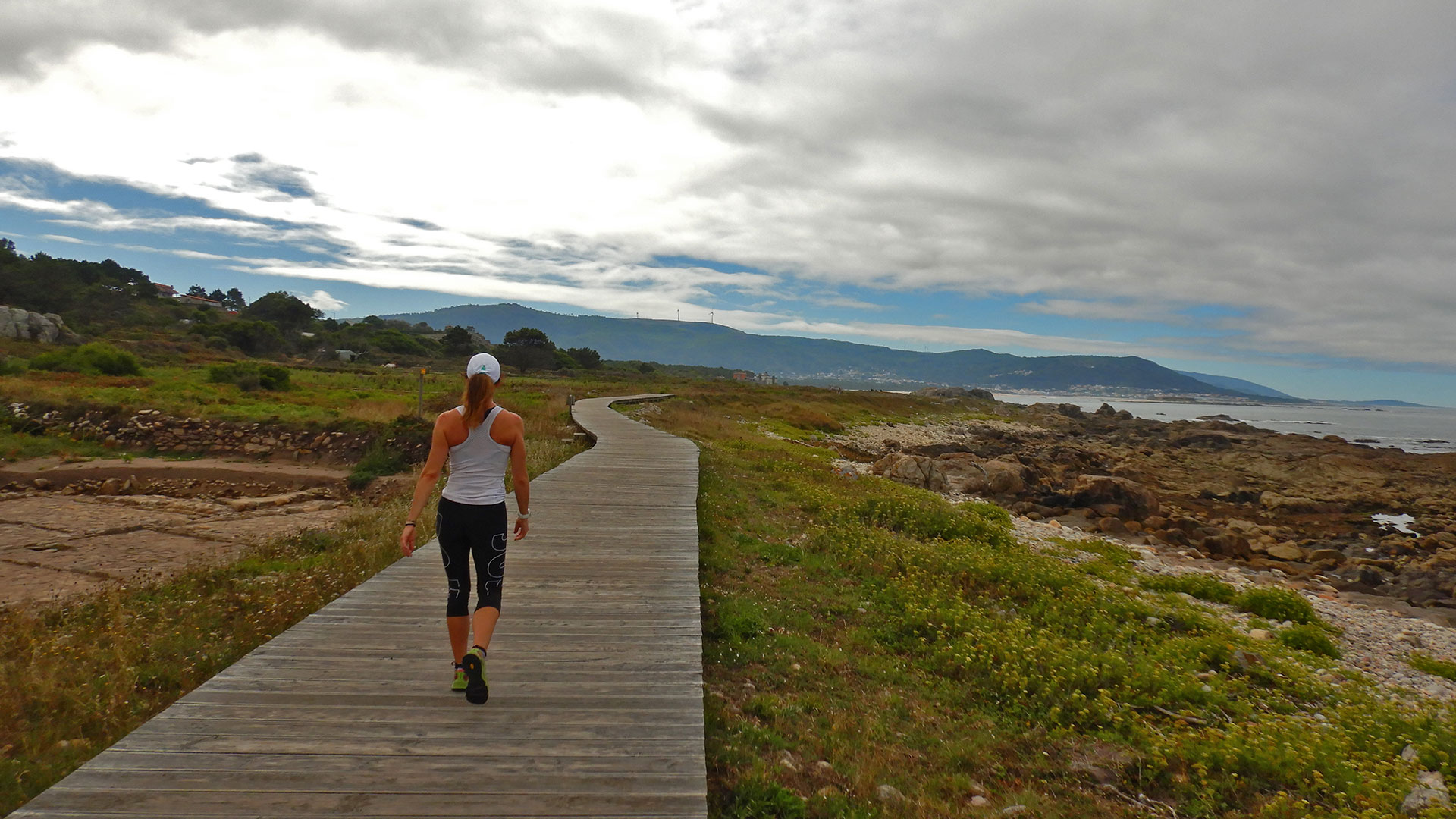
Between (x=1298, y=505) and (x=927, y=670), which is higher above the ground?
(x=927, y=670)

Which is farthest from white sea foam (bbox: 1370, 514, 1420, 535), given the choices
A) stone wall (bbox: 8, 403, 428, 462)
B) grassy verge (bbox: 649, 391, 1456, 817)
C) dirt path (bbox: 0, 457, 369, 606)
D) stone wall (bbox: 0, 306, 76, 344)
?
stone wall (bbox: 0, 306, 76, 344)

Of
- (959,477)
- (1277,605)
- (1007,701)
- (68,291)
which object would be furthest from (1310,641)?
(68,291)

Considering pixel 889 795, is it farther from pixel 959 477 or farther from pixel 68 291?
pixel 68 291

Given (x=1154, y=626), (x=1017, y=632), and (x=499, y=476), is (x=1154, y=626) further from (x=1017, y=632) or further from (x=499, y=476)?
(x=499, y=476)

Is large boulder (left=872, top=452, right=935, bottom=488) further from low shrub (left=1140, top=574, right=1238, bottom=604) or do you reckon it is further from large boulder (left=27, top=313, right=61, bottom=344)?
large boulder (left=27, top=313, right=61, bottom=344)

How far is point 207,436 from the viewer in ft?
77.0

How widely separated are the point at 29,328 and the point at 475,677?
6091cm

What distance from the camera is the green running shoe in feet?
14.5

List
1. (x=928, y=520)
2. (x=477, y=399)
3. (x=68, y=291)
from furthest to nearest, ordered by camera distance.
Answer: (x=68, y=291), (x=928, y=520), (x=477, y=399)

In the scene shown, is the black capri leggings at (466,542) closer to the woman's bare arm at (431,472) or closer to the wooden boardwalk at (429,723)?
the woman's bare arm at (431,472)

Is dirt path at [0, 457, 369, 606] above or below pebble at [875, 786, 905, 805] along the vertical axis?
below

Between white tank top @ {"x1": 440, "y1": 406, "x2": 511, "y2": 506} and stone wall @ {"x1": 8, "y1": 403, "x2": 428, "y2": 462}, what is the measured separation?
65.0ft

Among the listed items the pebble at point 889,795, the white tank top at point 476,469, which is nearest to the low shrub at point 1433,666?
the pebble at point 889,795

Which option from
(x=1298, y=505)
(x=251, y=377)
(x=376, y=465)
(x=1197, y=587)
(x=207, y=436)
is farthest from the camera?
(x=251, y=377)
